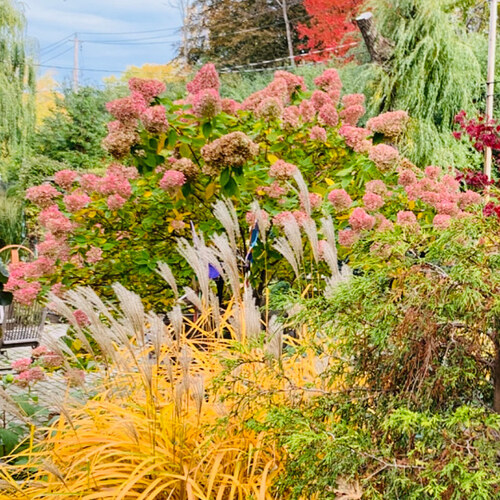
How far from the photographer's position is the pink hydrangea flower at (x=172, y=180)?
2.81 metres

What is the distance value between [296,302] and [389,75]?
10.3 m

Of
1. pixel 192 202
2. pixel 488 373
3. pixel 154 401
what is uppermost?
pixel 192 202

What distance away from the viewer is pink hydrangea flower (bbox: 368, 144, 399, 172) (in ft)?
9.41

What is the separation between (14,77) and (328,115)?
417 inches

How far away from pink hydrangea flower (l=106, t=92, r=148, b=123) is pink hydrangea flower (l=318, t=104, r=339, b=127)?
83cm

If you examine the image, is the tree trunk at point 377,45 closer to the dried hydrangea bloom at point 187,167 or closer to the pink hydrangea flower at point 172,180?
the dried hydrangea bloom at point 187,167

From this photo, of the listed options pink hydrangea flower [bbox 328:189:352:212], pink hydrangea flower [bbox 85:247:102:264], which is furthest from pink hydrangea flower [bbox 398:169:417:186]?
pink hydrangea flower [bbox 85:247:102:264]

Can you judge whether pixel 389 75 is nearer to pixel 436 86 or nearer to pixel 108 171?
pixel 436 86

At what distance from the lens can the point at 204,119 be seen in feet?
9.66

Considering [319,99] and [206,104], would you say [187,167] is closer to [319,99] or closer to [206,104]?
[206,104]

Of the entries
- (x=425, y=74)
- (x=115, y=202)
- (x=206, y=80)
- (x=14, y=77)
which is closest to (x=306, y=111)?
(x=206, y=80)

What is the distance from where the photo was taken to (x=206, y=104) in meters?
2.86

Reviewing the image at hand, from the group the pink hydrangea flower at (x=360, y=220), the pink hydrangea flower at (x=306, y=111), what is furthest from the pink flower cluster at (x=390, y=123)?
the pink hydrangea flower at (x=360, y=220)

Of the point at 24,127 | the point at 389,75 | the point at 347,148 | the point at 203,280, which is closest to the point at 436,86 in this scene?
the point at 389,75
